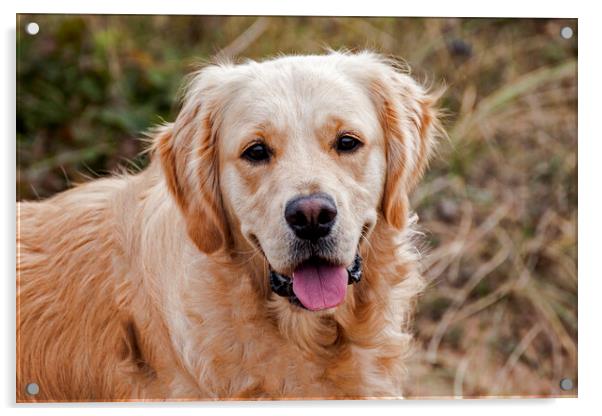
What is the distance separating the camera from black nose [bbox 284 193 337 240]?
2574 mm

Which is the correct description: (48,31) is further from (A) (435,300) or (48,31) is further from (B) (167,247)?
(A) (435,300)

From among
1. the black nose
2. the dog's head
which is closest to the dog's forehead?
the dog's head

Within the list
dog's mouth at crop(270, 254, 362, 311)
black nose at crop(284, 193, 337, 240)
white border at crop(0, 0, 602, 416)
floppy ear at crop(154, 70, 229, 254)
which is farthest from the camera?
white border at crop(0, 0, 602, 416)

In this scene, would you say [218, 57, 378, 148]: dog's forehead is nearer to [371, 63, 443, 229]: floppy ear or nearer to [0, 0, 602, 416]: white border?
[371, 63, 443, 229]: floppy ear

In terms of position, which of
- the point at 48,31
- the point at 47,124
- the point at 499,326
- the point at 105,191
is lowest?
the point at 499,326

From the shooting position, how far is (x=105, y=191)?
10.3ft

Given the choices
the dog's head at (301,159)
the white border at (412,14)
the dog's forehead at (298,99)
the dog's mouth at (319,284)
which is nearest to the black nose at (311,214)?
the dog's head at (301,159)

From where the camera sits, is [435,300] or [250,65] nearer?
[250,65]

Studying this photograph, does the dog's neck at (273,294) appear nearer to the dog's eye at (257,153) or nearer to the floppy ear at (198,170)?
the floppy ear at (198,170)

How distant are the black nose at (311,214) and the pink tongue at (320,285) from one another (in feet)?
0.49

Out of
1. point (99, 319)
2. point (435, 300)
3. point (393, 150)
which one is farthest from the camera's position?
point (435, 300)

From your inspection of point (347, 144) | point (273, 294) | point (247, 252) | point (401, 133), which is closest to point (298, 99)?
point (347, 144)

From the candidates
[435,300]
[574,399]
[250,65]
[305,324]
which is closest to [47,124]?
[250,65]
